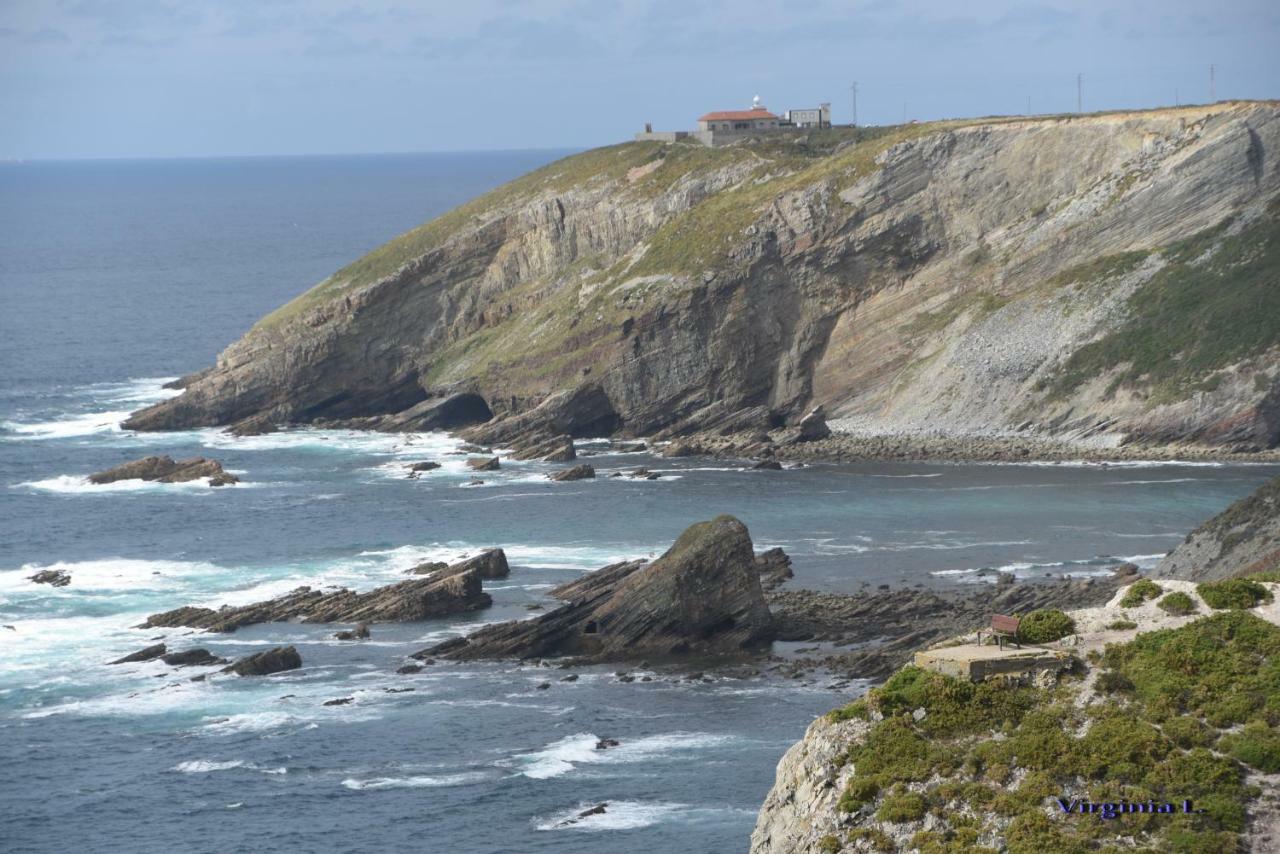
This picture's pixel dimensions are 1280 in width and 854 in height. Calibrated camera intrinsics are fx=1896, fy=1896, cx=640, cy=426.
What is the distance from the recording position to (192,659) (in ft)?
251

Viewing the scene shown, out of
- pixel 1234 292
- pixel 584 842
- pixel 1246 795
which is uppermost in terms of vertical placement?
pixel 1234 292

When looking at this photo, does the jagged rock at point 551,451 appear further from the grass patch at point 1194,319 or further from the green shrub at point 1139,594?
the green shrub at point 1139,594

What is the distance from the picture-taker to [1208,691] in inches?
1516

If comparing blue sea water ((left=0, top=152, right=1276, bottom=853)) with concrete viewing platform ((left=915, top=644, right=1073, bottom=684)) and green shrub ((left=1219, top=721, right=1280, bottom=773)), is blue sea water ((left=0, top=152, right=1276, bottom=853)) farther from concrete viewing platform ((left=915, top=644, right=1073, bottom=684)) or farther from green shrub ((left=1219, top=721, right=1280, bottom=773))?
green shrub ((left=1219, top=721, right=1280, bottom=773))

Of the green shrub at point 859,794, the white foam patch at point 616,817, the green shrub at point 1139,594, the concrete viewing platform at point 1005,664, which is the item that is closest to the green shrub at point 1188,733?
the concrete viewing platform at point 1005,664

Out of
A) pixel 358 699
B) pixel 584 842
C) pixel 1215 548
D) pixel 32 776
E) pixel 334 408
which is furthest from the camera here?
pixel 334 408

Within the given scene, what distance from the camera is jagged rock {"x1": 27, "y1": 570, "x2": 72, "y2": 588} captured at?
9069 centimetres

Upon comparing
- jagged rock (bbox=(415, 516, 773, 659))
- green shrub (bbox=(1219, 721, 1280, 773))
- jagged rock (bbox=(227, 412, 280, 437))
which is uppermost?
jagged rock (bbox=(227, 412, 280, 437))

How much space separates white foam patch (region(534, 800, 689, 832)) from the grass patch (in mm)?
66420

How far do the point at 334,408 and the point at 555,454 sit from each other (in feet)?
88.1

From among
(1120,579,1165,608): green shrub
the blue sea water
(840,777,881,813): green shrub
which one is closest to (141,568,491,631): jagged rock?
the blue sea water

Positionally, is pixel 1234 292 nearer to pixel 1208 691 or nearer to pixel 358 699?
pixel 358 699

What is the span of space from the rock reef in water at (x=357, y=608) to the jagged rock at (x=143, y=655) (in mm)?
4248

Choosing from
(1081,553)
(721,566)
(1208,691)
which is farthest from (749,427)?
(1208,691)
